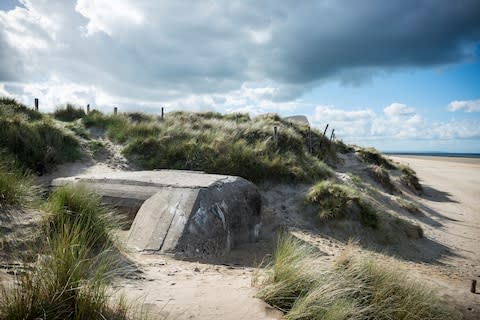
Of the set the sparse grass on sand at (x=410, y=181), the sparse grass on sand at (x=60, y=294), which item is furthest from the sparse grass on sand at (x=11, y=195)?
the sparse grass on sand at (x=410, y=181)

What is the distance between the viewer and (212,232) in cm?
600

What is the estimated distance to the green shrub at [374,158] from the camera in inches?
905

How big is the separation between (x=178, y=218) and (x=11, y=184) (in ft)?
8.07

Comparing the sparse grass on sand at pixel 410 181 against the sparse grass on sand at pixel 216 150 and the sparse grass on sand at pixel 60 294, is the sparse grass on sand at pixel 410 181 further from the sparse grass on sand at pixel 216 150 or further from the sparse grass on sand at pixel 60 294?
the sparse grass on sand at pixel 60 294

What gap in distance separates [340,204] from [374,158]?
50.5 feet

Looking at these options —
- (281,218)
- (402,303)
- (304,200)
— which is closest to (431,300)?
(402,303)

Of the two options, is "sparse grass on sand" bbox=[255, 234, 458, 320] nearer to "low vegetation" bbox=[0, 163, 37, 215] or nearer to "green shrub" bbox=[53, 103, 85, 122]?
"low vegetation" bbox=[0, 163, 37, 215]

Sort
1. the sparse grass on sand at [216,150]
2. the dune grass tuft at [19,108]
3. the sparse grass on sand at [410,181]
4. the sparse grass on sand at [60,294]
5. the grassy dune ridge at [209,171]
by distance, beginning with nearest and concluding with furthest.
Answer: the sparse grass on sand at [60,294] → the grassy dune ridge at [209,171] → the sparse grass on sand at [216,150] → the dune grass tuft at [19,108] → the sparse grass on sand at [410,181]

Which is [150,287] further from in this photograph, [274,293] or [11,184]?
[11,184]

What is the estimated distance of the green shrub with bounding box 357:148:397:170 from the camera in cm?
2298

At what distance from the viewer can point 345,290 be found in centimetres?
370

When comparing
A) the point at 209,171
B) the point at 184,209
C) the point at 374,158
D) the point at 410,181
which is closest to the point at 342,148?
the point at 374,158

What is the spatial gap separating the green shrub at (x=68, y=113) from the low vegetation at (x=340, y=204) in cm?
1184

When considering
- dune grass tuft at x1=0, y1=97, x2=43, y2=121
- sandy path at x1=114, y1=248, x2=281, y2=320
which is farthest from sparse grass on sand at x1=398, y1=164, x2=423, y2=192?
dune grass tuft at x1=0, y1=97, x2=43, y2=121
